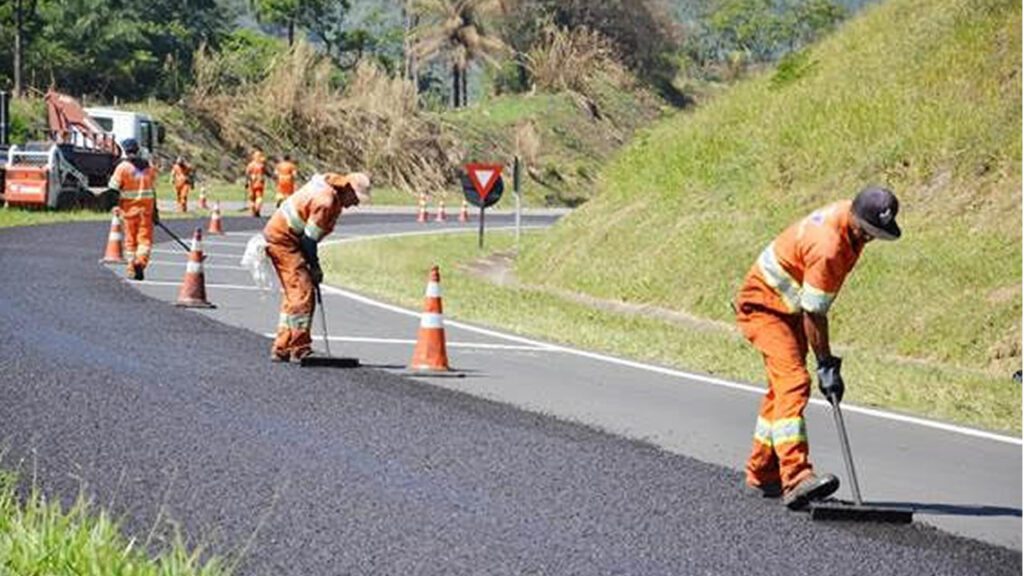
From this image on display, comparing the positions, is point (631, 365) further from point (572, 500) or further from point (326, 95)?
point (326, 95)

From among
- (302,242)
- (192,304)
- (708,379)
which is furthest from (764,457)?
(192,304)

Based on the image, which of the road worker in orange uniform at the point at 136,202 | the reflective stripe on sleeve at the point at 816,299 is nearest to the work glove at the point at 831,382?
the reflective stripe on sleeve at the point at 816,299

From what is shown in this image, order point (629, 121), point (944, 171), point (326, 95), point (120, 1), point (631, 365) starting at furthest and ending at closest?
point (629, 121)
point (120, 1)
point (326, 95)
point (944, 171)
point (631, 365)

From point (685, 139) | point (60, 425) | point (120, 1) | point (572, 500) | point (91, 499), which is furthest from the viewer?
point (120, 1)

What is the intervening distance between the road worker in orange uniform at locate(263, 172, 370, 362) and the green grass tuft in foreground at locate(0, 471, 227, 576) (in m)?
6.90

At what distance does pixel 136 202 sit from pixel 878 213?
15113 millimetres

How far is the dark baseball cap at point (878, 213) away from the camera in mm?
8500

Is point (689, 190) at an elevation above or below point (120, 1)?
below

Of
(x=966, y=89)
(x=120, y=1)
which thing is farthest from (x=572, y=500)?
(x=120, y=1)

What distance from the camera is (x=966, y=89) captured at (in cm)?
2661

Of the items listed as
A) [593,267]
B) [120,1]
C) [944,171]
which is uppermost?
[120,1]

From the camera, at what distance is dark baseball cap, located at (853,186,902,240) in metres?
8.50

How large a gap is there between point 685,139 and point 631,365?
55.9 ft

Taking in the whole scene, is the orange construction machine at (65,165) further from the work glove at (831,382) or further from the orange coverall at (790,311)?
the work glove at (831,382)
